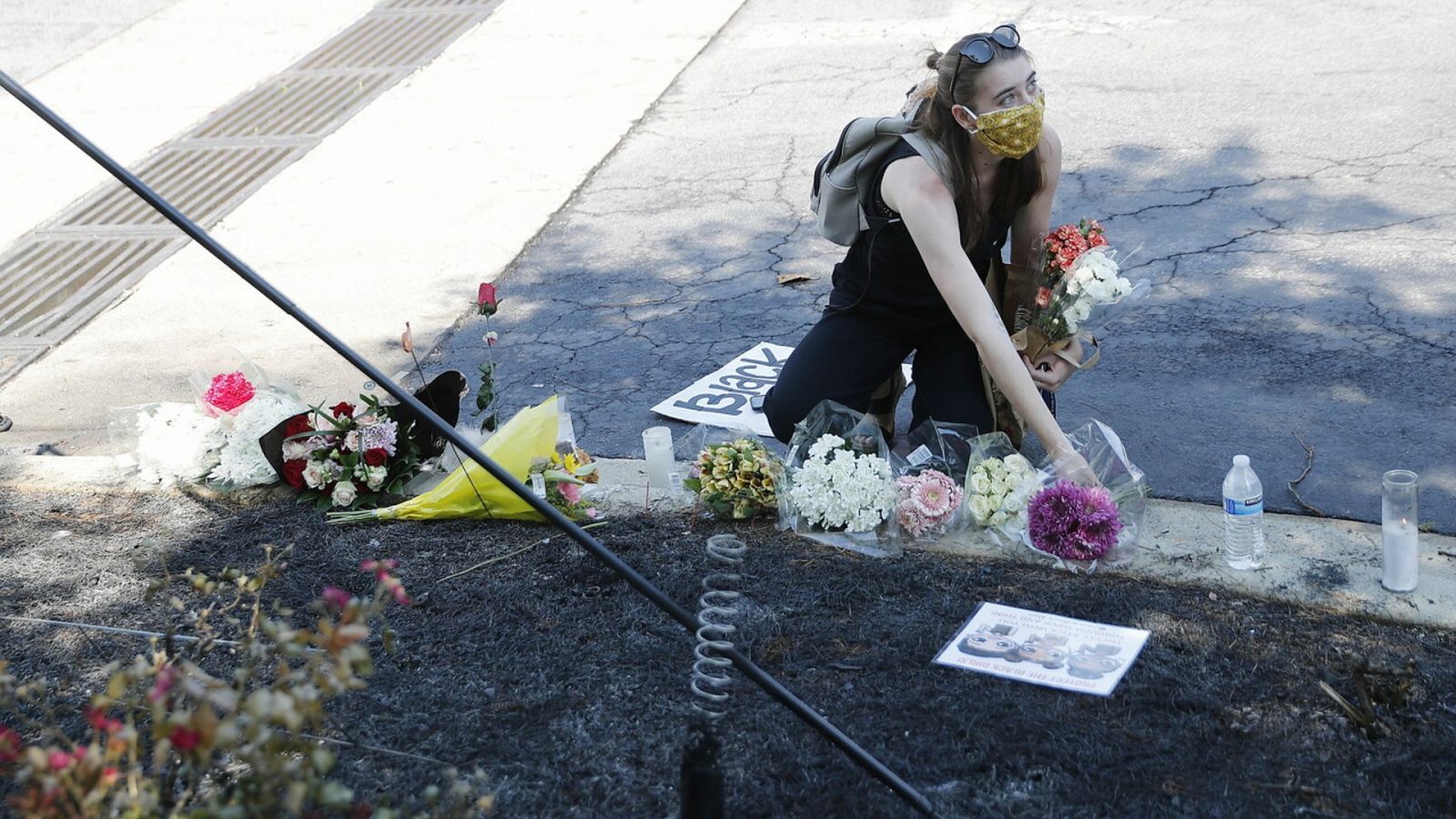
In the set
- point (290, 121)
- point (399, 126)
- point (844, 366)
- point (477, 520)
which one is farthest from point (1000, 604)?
point (290, 121)

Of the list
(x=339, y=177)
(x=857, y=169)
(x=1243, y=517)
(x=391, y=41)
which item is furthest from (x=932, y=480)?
(x=391, y=41)

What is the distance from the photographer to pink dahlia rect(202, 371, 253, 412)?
13.6 ft

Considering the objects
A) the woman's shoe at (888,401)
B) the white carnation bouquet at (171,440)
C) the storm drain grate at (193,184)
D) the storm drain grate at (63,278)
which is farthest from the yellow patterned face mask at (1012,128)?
the storm drain grate at (193,184)

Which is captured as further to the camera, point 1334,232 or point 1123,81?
point 1123,81

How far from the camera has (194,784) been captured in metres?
1.80

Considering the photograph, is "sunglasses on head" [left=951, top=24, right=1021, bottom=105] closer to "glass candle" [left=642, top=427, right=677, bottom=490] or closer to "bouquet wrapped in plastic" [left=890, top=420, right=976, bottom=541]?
"bouquet wrapped in plastic" [left=890, top=420, right=976, bottom=541]

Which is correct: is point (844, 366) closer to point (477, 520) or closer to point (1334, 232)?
point (477, 520)

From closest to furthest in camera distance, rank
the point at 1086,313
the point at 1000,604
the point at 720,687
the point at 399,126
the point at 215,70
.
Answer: the point at 720,687
the point at 1000,604
the point at 1086,313
the point at 399,126
the point at 215,70

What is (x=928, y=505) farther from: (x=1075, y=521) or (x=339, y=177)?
(x=339, y=177)

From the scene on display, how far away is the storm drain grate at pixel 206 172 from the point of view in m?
6.06

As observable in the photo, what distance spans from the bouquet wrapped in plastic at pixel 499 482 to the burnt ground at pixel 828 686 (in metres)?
0.08

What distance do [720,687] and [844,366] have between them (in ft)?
4.23

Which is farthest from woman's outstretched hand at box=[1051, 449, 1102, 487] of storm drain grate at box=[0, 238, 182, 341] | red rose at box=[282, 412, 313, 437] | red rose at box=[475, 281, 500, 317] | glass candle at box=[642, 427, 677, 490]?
storm drain grate at box=[0, 238, 182, 341]

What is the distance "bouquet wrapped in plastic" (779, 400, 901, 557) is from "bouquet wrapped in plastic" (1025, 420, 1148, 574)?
0.38 m
